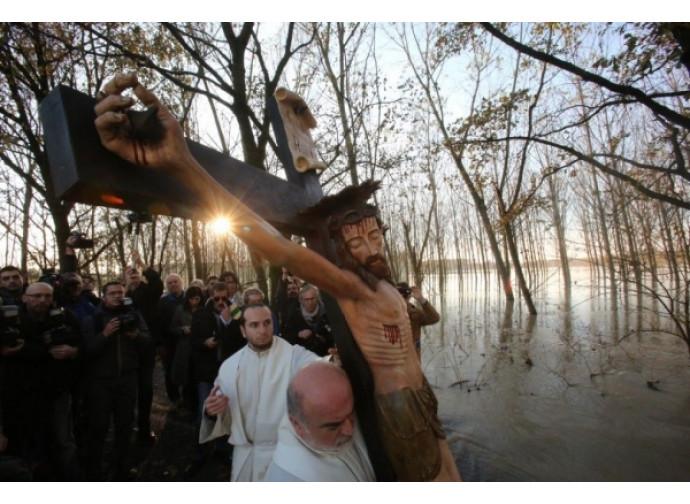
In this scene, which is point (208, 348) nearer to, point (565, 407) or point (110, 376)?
point (110, 376)

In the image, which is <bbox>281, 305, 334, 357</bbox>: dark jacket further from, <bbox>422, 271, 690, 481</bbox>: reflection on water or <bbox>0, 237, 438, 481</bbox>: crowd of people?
<bbox>422, 271, 690, 481</bbox>: reflection on water

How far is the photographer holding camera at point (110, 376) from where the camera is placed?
3543mm

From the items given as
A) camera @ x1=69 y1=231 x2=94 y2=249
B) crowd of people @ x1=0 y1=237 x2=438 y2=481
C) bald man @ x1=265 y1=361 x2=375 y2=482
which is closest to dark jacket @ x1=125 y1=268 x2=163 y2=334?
crowd of people @ x1=0 y1=237 x2=438 y2=481

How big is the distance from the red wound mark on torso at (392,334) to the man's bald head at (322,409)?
28 centimetres

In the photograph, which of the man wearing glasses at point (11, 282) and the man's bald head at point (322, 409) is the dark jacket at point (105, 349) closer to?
the man wearing glasses at point (11, 282)

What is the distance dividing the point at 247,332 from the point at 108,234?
1402 cm

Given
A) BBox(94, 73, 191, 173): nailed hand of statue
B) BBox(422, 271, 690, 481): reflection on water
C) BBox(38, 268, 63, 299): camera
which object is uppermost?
BBox(94, 73, 191, 173): nailed hand of statue

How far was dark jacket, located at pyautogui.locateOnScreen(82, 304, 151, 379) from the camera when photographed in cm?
356

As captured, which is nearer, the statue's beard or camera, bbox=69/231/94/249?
the statue's beard

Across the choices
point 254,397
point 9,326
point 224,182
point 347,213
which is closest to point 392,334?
point 347,213

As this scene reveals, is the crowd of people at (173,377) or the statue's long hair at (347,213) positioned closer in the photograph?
the crowd of people at (173,377)

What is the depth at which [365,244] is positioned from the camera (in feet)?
5.66

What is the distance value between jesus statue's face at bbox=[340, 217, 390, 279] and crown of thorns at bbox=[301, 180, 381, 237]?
0.10 feet

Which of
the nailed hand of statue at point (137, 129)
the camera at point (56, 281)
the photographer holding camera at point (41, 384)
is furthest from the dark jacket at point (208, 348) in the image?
the nailed hand of statue at point (137, 129)
